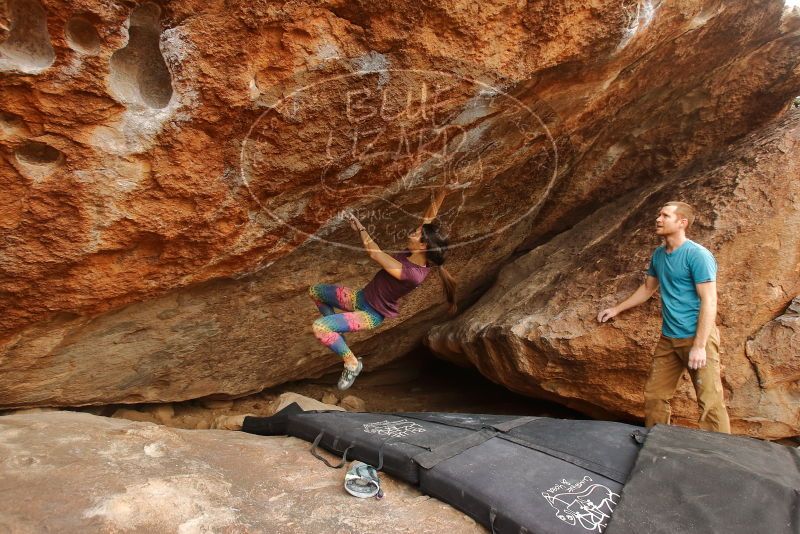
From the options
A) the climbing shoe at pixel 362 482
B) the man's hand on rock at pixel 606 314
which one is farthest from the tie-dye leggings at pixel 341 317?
the man's hand on rock at pixel 606 314

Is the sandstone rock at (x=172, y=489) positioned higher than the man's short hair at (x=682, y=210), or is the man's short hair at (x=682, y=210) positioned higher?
the man's short hair at (x=682, y=210)

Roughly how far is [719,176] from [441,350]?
2952mm

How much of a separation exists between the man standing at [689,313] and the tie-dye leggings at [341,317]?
1.79 meters

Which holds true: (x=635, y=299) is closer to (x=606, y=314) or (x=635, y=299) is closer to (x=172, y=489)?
(x=606, y=314)

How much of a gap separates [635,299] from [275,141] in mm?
2545

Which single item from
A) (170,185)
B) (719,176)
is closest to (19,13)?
(170,185)

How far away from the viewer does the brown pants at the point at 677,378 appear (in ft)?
9.46

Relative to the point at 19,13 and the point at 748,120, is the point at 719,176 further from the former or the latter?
the point at 19,13

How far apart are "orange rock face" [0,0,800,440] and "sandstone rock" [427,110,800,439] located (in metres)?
0.33

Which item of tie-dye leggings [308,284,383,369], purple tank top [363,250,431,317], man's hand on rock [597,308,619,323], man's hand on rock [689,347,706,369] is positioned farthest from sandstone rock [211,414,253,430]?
man's hand on rock [689,347,706,369]

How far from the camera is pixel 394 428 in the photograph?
2750mm

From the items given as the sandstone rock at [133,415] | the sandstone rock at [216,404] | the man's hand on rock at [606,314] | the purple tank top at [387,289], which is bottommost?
the sandstone rock at [133,415]

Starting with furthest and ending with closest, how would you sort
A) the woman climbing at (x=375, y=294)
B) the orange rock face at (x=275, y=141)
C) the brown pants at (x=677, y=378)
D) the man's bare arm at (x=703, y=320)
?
1. the woman climbing at (x=375, y=294)
2. the brown pants at (x=677, y=378)
3. the man's bare arm at (x=703, y=320)
4. the orange rock face at (x=275, y=141)

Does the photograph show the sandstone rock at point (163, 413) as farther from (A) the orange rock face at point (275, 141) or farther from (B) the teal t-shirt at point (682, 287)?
(B) the teal t-shirt at point (682, 287)
